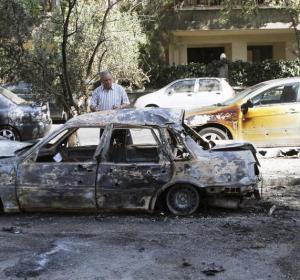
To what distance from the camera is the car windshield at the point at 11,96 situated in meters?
13.8

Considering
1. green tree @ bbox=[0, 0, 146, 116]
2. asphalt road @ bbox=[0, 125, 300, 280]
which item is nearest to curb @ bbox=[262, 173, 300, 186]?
asphalt road @ bbox=[0, 125, 300, 280]

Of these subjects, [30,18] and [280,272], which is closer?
[280,272]

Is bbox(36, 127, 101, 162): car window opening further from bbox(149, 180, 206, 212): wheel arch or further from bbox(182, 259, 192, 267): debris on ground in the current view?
bbox(182, 259, 192, 267): debris on ground

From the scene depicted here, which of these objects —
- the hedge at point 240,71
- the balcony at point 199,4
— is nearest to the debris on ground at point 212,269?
the hedge at point 240,71

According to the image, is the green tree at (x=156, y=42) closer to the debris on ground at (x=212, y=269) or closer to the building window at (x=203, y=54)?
the building window at (x=203, y=54)

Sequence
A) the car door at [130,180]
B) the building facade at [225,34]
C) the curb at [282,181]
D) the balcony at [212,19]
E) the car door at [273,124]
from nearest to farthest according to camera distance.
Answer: the car door at [130,180] < the curb at [282,181] < the car door at [273,124] < the balcony at [212,19] < the building facade at [225,34]

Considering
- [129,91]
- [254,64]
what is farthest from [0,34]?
[254,64]

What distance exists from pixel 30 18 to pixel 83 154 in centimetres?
305

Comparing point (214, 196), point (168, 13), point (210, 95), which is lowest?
point (214, 196)

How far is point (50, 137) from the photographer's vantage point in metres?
7.50

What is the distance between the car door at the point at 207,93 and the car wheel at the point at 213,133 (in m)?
8.02

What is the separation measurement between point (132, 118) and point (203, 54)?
81.4 feet

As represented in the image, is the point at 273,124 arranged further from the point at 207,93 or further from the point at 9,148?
the point at 207,93

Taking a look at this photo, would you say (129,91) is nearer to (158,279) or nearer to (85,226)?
(85,226)
